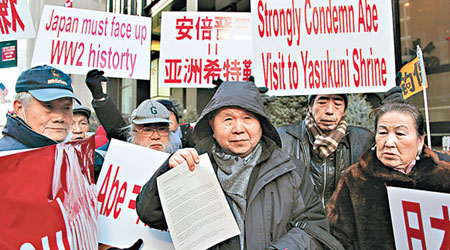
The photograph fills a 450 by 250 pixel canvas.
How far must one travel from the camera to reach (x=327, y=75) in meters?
2.55

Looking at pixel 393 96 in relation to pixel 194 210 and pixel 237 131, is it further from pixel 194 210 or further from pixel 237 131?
pixel 194 210

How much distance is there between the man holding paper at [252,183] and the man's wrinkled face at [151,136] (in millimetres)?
870

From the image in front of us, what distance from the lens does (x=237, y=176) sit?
5.46 ft

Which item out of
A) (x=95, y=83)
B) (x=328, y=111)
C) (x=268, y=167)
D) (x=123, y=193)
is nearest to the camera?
(x=268, y=167)

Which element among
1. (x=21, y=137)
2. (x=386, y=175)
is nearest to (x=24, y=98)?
(x=21, y=137)

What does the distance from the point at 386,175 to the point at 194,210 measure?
106cm

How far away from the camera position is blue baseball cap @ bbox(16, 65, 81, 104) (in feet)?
6.16

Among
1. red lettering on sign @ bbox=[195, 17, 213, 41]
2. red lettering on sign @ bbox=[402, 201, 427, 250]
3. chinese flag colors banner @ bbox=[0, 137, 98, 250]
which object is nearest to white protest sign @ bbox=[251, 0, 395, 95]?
red lettering on sign @ bbox=[195, 17, 213, 41]

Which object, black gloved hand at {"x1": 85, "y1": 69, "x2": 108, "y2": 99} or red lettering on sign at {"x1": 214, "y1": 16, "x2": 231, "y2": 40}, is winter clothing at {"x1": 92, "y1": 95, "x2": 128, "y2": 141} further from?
red lettering on sign at {"x1": 214, "y1": 16, "x2": 231, "y2": 40}

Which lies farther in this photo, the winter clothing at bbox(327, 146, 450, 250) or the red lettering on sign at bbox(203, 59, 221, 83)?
the red lettering on sign at bbox(203, 59, 221, 83)

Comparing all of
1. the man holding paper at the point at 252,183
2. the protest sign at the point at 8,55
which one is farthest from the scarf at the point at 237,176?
the protest sign at the point at 8,55

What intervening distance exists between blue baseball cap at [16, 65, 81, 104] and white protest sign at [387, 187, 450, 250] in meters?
1.88

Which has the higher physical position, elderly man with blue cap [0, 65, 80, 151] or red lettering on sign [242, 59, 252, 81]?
red lettering on sign [242, 59, 252, 81]

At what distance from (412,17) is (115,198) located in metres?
6.85
